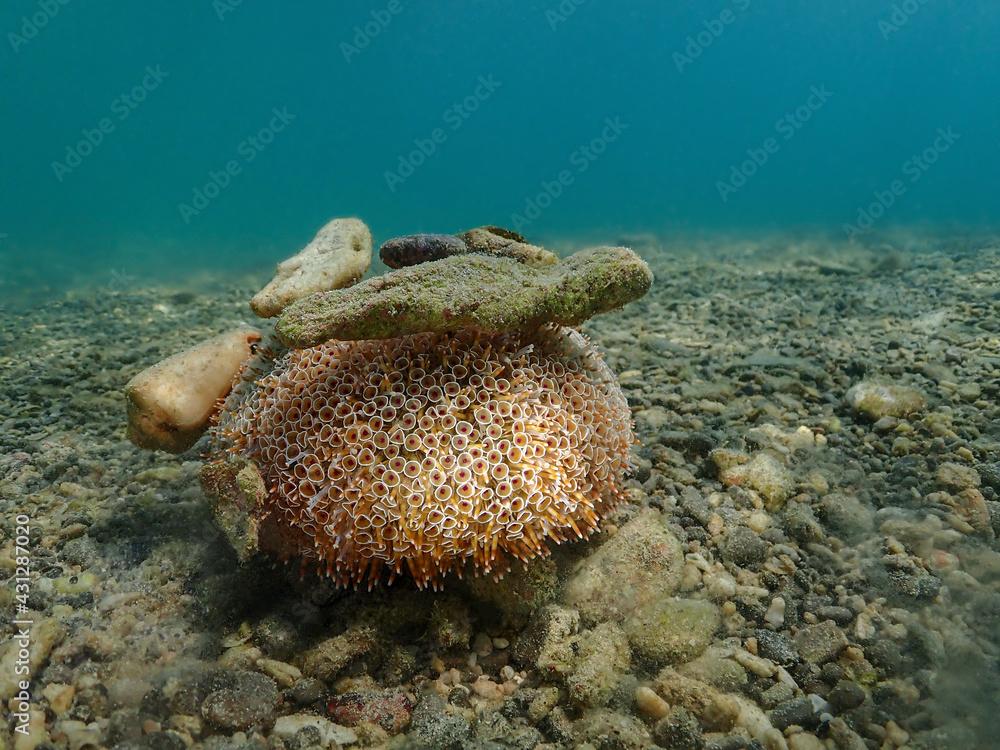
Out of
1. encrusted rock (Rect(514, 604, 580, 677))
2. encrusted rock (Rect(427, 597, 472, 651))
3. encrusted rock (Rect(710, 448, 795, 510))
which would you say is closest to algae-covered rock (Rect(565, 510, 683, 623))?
encrusted rock (Rect(514, 604, 580, 677))

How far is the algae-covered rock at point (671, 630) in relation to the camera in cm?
284

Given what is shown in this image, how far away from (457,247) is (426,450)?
1.57 meters

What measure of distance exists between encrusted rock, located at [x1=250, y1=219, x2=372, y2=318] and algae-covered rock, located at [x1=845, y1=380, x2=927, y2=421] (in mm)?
3838

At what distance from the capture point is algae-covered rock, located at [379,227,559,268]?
368 centimetres

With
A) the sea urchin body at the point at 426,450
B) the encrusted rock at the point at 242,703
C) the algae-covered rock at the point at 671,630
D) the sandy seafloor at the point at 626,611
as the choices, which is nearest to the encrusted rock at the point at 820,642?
the sandy seafloor at the point at 626,611

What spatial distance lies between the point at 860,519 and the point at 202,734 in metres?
3.62

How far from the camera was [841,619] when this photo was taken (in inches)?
118

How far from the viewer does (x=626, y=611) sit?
3098 millimetres

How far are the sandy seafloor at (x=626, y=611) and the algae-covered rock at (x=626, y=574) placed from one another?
1cm

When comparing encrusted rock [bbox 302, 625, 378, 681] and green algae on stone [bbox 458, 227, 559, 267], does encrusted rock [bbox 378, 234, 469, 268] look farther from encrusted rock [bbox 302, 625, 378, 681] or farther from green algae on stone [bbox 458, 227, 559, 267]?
encrusted rock [bbox 302, 625, 378, 681]

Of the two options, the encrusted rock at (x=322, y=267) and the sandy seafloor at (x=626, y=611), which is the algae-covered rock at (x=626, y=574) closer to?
the sandy seafloor at (x=626, y=611)

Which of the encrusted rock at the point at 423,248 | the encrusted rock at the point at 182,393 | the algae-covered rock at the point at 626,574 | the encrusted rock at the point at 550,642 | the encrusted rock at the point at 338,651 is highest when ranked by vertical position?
the encrusted rock at the point at 423,248

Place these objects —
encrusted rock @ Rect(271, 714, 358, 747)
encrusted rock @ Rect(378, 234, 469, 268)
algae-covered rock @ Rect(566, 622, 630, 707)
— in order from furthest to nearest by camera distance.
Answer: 1. encrusted rock @ Rect(378, 234, 469, 268)
2. algae-covered rock @ Rect(566, 622, 630, 707)
3. encrusted rock @ Rect(271, 714, 358, 747)

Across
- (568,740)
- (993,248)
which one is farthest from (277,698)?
(993,248)
